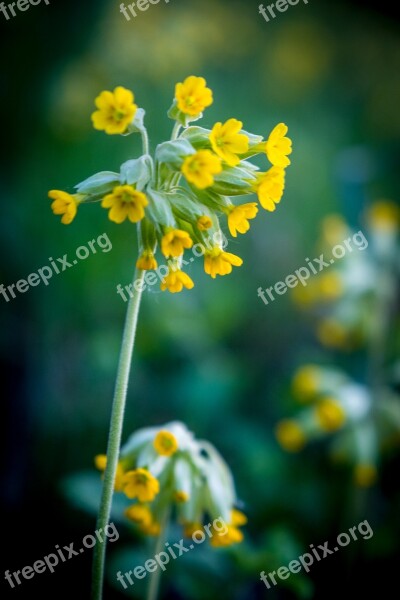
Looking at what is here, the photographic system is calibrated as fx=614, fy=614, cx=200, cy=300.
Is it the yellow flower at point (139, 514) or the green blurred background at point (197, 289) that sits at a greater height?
the green blurred background at point (197, 289)

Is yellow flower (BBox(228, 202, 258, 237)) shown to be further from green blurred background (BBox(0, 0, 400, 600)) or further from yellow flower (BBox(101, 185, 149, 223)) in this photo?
green blurred background (BBox(0, 0, 400, 600))

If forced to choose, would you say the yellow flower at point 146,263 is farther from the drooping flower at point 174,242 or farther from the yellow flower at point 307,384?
the yellow flower at point 307,384

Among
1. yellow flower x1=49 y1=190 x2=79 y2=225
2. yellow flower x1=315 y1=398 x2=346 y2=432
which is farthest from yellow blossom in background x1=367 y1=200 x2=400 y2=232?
yellow flower x1=49 y1=190 x2=79 y2=225

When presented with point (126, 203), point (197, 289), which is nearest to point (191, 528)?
point (126, 203)

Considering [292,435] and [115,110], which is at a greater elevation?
[115,110]

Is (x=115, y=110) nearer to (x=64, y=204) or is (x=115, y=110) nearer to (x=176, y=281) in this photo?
(x=64, y=204)

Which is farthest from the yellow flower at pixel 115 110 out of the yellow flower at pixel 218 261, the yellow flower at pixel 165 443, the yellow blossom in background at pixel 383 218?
the yellow blossom in background at pixel 383 218
